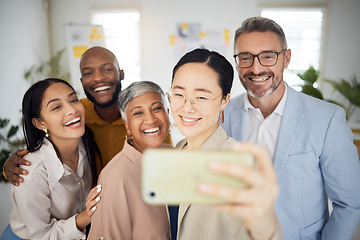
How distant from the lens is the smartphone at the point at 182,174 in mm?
538

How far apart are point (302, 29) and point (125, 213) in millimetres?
6042

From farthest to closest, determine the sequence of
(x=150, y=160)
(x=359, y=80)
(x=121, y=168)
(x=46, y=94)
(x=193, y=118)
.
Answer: (x=359, y=80), (x=46, y=94), (x=121, y=168), (x=193, y=118), (x=150, y=160)

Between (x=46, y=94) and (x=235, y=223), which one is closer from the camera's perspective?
(x=235, y=223)

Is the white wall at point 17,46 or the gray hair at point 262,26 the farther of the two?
the white wall at point 17,46

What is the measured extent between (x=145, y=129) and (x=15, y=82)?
179 inches

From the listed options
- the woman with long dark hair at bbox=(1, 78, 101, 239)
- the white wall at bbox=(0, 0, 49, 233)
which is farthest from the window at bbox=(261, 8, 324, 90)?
the woman with long dark hair at bbox=(1, 78, 101, 239)

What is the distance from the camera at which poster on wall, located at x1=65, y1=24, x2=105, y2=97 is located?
485cm

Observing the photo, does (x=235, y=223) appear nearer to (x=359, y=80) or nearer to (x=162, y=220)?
(x=162, y=220)

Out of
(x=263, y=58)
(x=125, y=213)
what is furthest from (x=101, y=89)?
(x=263, y=58)

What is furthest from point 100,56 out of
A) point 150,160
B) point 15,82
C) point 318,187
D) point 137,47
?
point 137,47

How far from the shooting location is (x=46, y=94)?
1258mm

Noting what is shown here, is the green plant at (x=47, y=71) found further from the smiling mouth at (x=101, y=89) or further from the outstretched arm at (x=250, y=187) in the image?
the outstretched arm at (x=250, y=187)

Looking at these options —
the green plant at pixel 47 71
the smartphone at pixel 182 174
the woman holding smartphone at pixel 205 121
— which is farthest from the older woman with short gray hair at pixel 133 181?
the green plant at pixel 47 71

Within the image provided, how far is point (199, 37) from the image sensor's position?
5.95 meters
